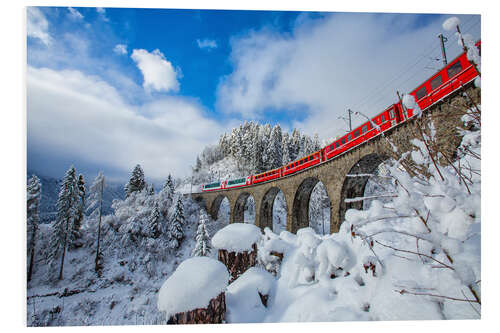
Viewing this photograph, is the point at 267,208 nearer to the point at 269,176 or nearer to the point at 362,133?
the point at 269,176

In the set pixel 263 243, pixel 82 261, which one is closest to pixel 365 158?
pixel 263 243

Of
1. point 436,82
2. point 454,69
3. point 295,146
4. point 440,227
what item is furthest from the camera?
point 295,146

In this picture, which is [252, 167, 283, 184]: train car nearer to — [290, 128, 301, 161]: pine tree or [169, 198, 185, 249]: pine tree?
[169, 198, 185, 249]: pine tree

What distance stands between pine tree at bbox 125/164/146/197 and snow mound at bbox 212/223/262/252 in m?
20.6

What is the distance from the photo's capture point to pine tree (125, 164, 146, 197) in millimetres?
20766

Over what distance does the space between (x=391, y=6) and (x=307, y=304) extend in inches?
156

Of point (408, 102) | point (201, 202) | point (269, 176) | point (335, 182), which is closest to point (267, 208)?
point (269, 176)

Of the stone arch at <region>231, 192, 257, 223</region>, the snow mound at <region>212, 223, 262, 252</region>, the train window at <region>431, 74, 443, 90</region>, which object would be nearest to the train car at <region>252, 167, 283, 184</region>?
the stone arch at <region>231, 192, 257, 223</region>

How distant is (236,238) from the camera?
8.86ft

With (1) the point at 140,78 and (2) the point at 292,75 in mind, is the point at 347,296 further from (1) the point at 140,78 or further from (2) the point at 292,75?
(1) the point at 140,78

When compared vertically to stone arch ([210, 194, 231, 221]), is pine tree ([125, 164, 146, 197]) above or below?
above

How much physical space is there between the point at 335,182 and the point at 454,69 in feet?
17.8

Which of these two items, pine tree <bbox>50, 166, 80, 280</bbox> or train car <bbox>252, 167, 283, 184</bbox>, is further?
train car <bbox>252, 167, 283, 184</bbox>

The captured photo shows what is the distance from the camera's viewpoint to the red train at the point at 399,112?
361 centimetres
